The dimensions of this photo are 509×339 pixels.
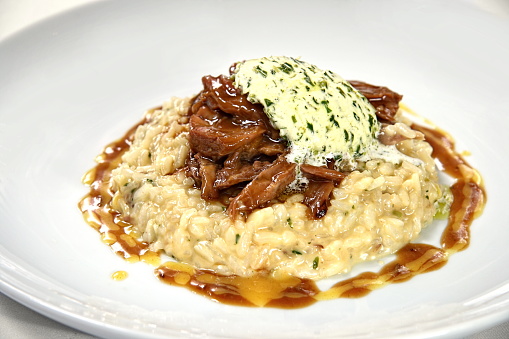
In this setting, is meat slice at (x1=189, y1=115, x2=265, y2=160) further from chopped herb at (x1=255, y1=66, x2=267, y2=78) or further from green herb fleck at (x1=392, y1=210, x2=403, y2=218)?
green herb fleck at (x1=392, y1=210, x2=403, y2=218)

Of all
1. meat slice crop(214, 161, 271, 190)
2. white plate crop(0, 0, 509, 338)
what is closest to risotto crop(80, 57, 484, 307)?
meat slice crop(214, 161, 271, 190)

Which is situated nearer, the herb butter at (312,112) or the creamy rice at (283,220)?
the creamy rice at (283,220)

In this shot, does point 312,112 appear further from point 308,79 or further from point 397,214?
point 397,214

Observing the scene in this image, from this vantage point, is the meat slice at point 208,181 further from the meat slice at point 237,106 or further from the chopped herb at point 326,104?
the chopped herb at point 326,104

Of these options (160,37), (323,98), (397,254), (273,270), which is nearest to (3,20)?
(160,37)

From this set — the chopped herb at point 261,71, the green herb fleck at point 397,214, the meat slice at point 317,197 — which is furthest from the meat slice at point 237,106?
the green herb fleck at point 397,214

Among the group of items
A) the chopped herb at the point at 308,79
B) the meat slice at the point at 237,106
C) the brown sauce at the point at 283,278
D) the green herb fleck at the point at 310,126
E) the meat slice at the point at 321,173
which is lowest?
the brown sauce at the point at 283,278
